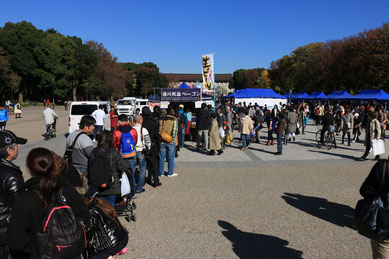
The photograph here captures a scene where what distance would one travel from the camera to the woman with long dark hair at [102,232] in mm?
2713

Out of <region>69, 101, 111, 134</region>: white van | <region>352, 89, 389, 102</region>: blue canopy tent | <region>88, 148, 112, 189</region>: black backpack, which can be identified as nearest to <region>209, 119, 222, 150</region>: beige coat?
<region>88, 148, 112, 189</region>: black backpack

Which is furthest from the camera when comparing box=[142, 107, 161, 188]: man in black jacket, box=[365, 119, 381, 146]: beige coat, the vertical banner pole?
the vertical banner pole

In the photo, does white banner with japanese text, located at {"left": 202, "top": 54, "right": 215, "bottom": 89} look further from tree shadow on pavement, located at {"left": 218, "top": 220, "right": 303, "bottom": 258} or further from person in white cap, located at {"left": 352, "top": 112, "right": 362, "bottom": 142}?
tree shadow on pavement, located at {"left": 218, "top": 220, "right": 303, "bottom": 258}

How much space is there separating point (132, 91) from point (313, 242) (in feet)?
310

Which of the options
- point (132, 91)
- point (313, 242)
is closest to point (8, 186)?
point (313, 242)

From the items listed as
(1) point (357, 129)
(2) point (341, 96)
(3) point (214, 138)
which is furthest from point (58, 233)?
(2) point (341, 96)

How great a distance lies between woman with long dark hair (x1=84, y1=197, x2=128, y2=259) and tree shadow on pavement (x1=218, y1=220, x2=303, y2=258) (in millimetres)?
1856

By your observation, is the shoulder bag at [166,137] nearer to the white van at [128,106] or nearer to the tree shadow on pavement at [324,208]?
the tree shadow on pavement at [324,208]

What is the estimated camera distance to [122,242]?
286 cm

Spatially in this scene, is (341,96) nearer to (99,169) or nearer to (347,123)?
(347,123)

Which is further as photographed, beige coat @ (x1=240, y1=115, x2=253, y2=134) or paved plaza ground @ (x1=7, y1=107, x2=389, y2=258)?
beige coat @ (x1=240, y1=115, x2=253, y2=134)

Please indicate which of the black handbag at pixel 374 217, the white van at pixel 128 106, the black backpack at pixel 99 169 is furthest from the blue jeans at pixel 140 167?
the white van at pixel 128 106

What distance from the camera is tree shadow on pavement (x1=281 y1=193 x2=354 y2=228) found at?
5184 millimetres

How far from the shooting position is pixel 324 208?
5734 millimetres
